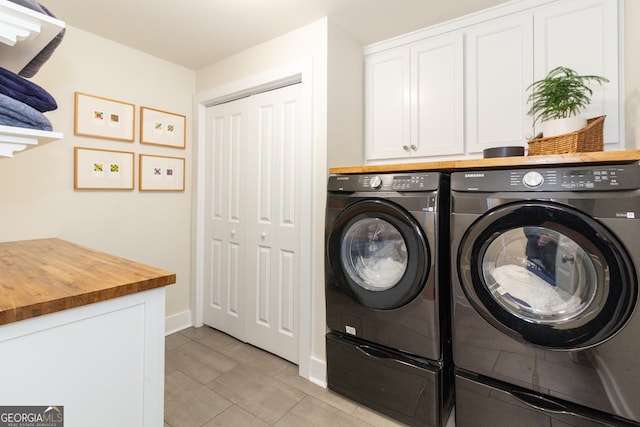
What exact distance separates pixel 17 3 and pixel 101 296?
0.92 metres

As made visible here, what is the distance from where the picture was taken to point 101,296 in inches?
34.4

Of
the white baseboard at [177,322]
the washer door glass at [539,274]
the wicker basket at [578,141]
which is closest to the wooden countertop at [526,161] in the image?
the wicker basket at [578,141]

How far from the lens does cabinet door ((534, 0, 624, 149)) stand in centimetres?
151

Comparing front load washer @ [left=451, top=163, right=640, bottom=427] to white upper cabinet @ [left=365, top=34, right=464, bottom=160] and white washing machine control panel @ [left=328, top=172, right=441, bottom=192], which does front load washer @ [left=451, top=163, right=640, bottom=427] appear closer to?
white washing machine control panel @ [left=328, top=172, right=441, bottom=192]

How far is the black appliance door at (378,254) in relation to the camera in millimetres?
1474

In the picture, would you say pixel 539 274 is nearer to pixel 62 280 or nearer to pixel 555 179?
pixel 555 179

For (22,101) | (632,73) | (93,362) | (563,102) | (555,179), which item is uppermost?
(632,73)

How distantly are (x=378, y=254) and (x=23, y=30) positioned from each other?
165 cm

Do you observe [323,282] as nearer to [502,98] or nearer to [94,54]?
[502,98]

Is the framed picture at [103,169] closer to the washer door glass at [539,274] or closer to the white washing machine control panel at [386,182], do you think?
the white washing machine control panel at [386,182]

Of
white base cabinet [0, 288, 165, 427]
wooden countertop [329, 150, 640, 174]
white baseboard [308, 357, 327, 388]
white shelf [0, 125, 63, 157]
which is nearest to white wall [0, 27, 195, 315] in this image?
white shelf [0, 125, 63, 157]

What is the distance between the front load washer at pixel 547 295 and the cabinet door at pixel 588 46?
688mm

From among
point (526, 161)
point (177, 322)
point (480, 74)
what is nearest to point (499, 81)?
point (480, 74)

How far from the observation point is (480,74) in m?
1.84
